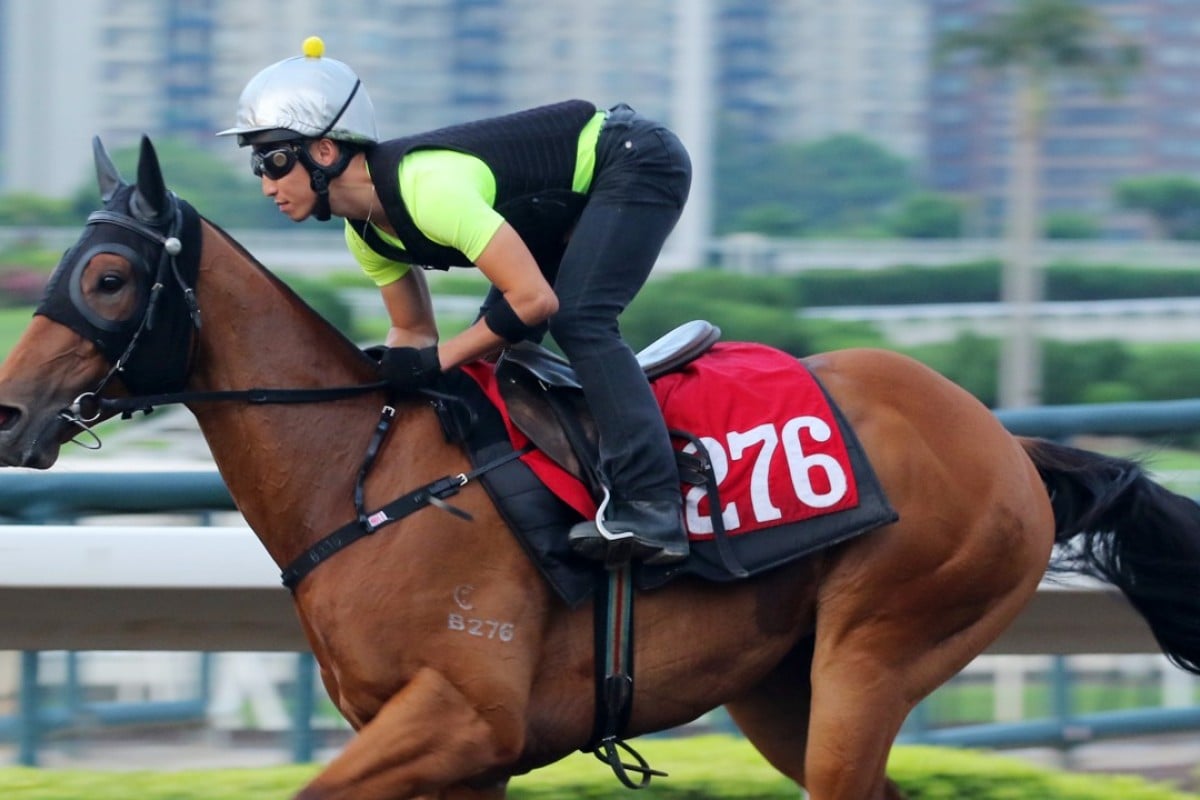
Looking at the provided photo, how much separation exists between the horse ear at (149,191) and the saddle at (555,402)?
0.82 metres

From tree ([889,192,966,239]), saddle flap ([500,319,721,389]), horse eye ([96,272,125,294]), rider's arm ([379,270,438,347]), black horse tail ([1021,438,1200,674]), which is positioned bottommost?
tree ([889,192,966,239])

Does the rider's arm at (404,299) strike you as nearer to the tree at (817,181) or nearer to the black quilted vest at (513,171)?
the black quilted vest at (513,171)

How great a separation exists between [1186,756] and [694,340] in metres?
3.69

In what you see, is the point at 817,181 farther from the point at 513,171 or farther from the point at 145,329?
the point at 145,329

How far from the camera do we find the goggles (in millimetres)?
3801

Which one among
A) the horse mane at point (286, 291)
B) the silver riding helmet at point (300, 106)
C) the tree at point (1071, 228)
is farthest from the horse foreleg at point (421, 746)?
the tree at point (1071, 228)

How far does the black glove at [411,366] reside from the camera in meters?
3.90

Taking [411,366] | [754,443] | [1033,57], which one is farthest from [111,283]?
[1033,57]

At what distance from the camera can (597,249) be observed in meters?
3.94

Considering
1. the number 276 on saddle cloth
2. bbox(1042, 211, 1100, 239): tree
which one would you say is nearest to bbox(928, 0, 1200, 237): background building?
bbox(1042, 211, 1100, 239): tree

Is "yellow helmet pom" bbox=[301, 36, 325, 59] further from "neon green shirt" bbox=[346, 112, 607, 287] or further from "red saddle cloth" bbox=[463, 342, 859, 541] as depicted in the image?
"red saddle cloth" bbox=[463, 342, 859, 541]

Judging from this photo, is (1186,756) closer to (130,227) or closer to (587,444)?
(587,444)

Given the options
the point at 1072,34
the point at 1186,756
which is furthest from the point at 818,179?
the point at 1186,756

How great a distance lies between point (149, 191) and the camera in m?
3.69
